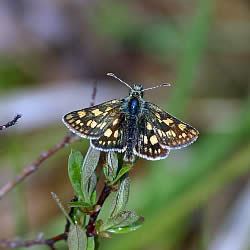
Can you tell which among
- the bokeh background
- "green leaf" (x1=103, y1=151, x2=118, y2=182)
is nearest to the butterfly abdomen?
"green leaf" (x1=103, y1=151, x2=118, y2=182)

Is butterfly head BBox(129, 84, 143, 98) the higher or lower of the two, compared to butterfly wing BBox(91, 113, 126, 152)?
higher

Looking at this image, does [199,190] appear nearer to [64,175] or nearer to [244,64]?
[64,175]

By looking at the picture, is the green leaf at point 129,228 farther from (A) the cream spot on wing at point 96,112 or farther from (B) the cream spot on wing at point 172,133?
(A) the cream spot on wing at point 96,112

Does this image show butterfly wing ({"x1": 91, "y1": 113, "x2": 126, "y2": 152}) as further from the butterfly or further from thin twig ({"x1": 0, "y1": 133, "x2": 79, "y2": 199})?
thin twig ({"x1": 0, "y1": 133, "x2": 79, "y2": 199})

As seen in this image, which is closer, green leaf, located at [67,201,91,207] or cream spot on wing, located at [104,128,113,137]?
green leaf, located at [67,201,91,207]

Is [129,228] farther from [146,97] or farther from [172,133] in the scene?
[146,97]

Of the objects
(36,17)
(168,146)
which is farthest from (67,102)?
(168,146)

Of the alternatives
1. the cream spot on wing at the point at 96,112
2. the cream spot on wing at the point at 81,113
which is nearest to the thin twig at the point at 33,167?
the cream spot on wing at the point at 81,113
